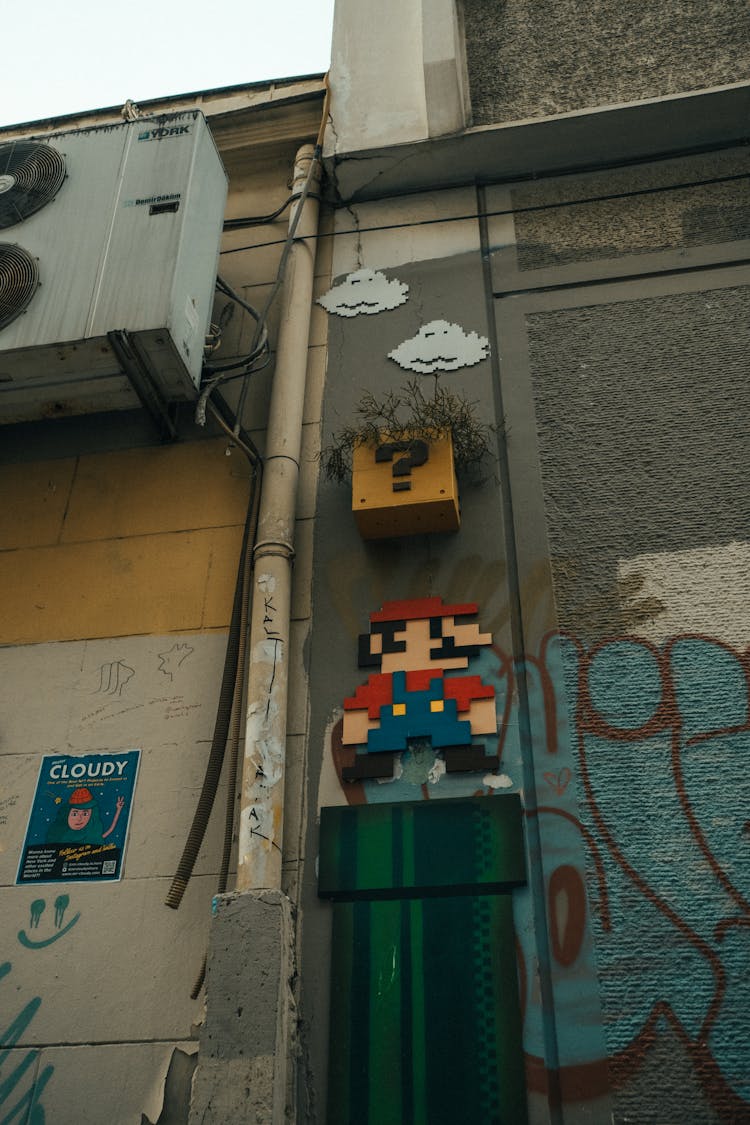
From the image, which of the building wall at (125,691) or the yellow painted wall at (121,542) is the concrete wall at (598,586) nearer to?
the building wall at (125,691)

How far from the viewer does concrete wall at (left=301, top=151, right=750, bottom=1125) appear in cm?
291

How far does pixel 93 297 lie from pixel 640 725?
299 cm

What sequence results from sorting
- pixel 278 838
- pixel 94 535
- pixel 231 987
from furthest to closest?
pixel 94 535
pixel 278 838
pixel 231 987

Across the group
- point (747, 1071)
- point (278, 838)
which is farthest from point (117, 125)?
point (747, 1071)

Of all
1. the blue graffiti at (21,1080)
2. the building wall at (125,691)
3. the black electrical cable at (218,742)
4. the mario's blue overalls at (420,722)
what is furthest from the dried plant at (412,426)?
the blue graffiti at (21,1080)

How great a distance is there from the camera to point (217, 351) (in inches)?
195

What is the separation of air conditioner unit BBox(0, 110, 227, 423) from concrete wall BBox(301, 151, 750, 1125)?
844 mm

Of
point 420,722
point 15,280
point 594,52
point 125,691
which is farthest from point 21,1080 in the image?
point 594,52

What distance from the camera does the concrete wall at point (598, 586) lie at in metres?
2.91

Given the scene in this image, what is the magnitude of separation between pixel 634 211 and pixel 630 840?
3.41 m

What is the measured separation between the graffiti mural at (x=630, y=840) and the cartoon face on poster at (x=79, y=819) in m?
0.91

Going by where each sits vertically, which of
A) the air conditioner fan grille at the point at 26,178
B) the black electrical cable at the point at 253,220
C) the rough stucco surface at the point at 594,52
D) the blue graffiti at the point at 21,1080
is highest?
the rough stucco surface at the point at 594,52

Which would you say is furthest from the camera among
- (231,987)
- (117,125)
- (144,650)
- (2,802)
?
(117,125)

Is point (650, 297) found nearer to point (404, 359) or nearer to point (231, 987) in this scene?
point (404, 359)
